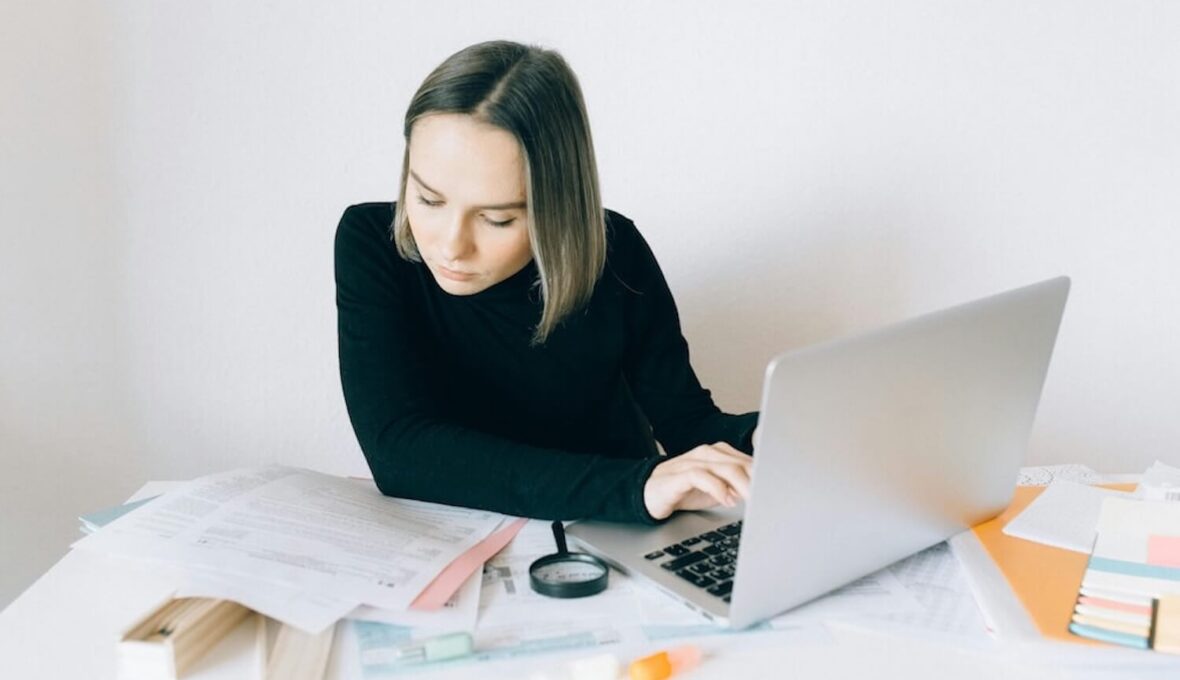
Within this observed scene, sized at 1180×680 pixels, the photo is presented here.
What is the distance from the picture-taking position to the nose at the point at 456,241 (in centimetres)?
113

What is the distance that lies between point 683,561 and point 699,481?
0.07 m

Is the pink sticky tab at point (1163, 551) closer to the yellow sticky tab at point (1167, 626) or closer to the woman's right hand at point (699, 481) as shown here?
the yellow sticky tab at point (1167, 626)

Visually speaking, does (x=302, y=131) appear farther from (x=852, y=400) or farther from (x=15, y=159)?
(x=852, y=400)

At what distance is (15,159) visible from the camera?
1.63 meters

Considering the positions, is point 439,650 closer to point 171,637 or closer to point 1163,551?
point 171,637

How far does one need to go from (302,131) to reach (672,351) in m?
0.69

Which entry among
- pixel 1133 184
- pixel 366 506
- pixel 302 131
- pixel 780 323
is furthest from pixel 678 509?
pixel 1133 184

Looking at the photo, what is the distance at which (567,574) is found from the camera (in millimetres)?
981

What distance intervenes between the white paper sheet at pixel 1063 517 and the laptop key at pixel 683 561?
12.7 inches

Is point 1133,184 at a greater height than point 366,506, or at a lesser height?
greater

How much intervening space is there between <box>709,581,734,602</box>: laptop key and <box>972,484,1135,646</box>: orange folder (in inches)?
9.7

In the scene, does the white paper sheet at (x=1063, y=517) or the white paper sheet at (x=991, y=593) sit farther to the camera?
the white paper sheet at (x=1063, y=517)

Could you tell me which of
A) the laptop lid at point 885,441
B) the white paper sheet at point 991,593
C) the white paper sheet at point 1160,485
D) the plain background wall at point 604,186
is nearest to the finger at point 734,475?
the laptop lid at point 885,441

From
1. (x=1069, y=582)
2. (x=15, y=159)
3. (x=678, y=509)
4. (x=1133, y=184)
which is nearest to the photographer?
(x=1069, y=582)
